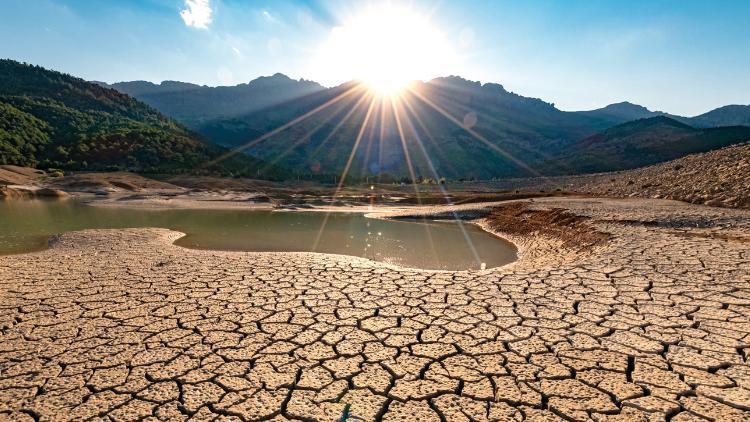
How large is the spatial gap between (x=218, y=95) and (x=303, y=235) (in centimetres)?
15625

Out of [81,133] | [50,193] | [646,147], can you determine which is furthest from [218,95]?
[646,147]

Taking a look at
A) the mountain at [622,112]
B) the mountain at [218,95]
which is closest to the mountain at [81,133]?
the mountain at [218,95]

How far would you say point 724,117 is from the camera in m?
126

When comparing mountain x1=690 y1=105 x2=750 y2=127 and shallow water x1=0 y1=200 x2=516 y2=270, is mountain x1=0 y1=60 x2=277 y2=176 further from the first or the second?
mountain x1=690 y1=105 x2=750 y2=127

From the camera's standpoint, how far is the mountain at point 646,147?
194ft

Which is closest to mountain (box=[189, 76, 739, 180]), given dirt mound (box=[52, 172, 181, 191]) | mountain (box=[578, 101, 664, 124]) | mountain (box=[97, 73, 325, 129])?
mountain (box=[578, 101, 664, 124])

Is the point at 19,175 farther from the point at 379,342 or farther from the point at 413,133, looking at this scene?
the point at 413,133

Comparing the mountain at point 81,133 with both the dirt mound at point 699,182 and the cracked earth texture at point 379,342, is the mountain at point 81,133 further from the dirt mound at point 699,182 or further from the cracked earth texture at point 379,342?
the dirt mound at point 699,182

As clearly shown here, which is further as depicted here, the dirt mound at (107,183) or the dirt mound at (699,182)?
the dirt mound at (107,183)

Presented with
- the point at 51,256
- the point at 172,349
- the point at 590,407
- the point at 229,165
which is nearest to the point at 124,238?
the point at 51,256

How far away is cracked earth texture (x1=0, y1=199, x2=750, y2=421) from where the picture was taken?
127 inches

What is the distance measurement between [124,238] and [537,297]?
458 inches

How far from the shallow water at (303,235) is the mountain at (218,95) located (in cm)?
11413

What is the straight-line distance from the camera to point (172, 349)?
418 cm
